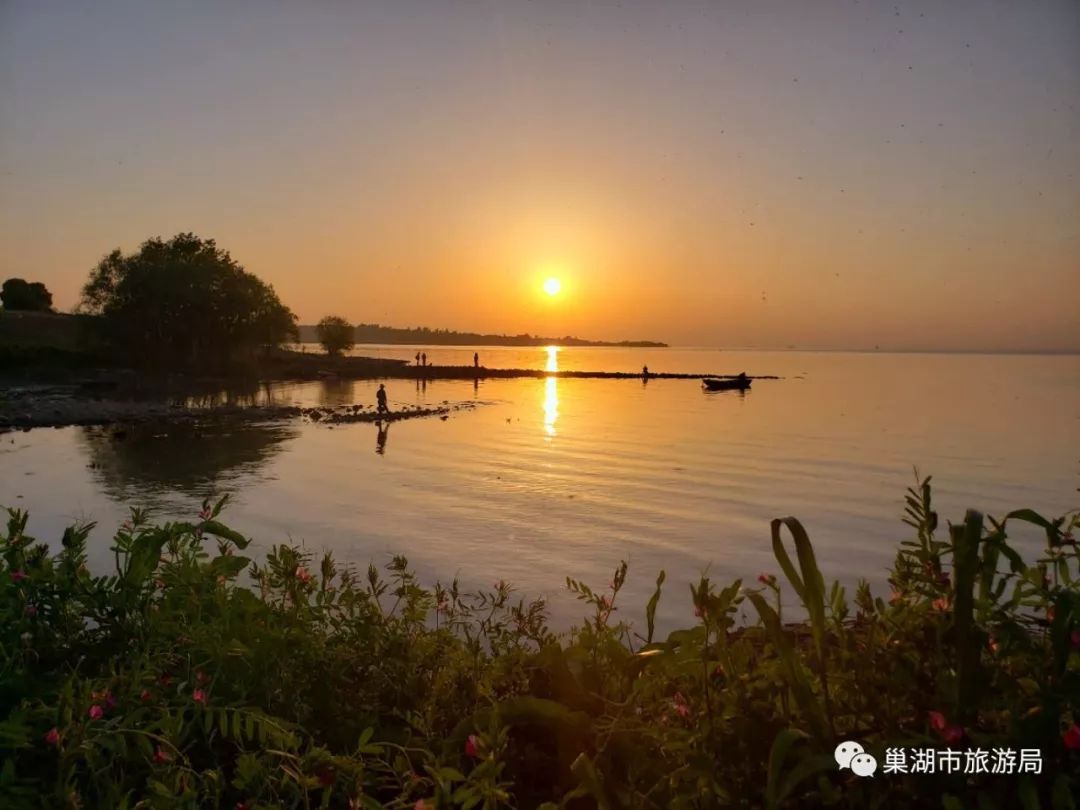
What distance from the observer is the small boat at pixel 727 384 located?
81812 millimetres

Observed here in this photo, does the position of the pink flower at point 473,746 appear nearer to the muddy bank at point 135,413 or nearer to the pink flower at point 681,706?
the pink flower at point 681,706

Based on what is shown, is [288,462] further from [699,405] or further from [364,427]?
[699,405]

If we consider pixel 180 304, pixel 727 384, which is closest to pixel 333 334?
pixel 180 304

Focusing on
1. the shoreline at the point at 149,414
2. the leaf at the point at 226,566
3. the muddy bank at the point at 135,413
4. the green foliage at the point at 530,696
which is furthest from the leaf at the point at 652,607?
the muddy bank at the point at 135,413

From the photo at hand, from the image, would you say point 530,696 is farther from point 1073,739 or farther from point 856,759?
point 1073,739

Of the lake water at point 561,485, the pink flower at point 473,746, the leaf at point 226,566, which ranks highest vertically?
the leaf at point 226,566

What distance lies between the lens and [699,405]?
58.0 metres

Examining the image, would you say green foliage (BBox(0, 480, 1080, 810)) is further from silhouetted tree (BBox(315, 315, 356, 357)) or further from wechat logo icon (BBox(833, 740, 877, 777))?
silhouetted tree (BBox(315, 315, 356, 357))

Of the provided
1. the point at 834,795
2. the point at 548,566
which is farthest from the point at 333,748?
the point at 548,566

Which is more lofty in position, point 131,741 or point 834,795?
point 834,795

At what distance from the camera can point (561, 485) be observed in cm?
2286

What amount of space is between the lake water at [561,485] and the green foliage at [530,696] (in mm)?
893

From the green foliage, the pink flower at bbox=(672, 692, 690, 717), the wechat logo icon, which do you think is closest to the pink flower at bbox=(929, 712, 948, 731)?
the green foliage

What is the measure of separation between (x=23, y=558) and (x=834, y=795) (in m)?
2.91
